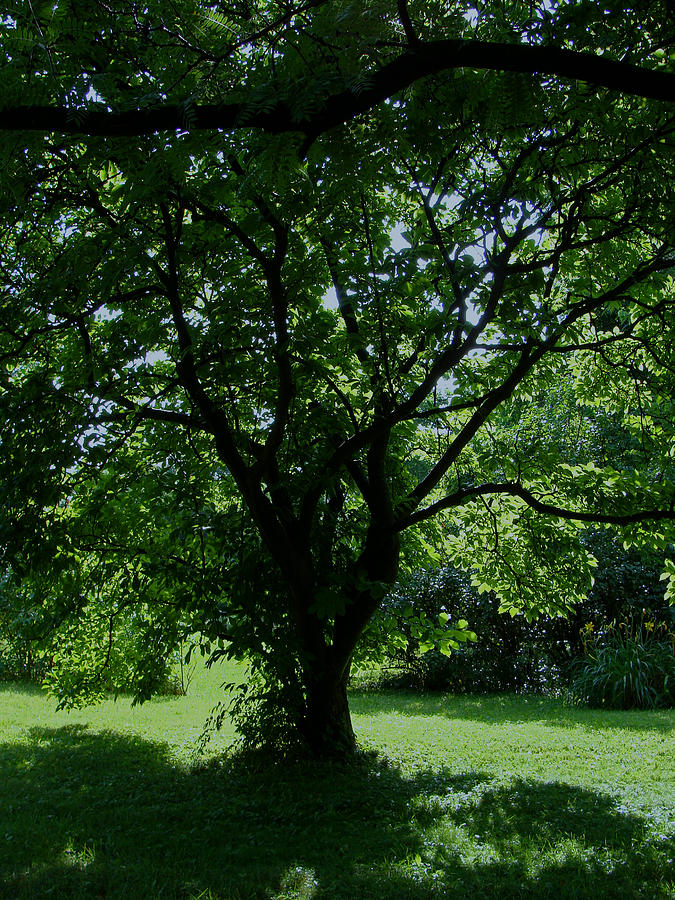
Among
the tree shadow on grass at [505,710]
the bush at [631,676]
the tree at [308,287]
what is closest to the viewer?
the tree at [308,287]

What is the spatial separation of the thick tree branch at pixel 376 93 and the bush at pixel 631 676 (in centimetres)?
1082

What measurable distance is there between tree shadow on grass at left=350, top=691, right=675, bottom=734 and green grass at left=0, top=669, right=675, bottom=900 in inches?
14.7

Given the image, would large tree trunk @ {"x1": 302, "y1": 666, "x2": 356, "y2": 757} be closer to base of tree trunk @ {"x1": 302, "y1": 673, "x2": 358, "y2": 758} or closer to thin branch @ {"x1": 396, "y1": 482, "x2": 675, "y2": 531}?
base of tree trunk @ {"x1": 302, "y1": 673, "x2": 358, "y2": 758}

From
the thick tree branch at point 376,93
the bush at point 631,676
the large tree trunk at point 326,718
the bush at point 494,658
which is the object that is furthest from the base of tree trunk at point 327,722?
the bush at point 494,658

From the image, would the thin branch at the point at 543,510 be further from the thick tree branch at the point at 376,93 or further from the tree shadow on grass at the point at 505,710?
the thick tree branch at the point at 376,93

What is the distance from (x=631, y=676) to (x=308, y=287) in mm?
9332

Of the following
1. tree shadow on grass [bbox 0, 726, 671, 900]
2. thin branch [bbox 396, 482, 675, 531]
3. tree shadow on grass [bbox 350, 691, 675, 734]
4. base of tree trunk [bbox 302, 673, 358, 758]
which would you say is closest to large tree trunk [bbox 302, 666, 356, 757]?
base of tree trunk [bbox 302, 673, 358, 758]

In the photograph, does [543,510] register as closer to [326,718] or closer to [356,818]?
[326,718]

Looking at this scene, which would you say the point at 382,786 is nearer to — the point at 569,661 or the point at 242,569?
the point at 242,569

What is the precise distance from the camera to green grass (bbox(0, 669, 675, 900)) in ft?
13.5

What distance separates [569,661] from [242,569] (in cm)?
961

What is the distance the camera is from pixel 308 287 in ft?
16.9

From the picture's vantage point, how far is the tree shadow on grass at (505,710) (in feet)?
31.8

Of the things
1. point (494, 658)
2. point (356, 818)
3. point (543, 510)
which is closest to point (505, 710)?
point (494, 658)
